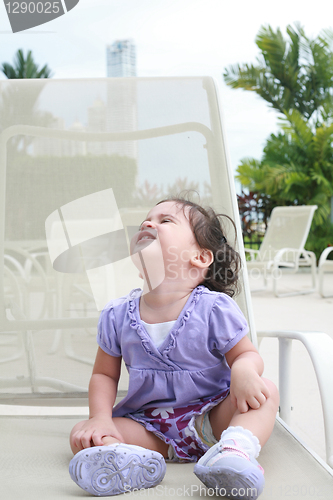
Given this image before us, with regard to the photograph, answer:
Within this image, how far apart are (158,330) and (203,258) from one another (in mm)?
191

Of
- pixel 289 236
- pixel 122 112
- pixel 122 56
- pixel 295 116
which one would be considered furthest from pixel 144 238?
pixel 122 56

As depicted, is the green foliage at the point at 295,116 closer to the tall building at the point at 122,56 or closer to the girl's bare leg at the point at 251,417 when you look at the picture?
the tall building at the point at 122,56

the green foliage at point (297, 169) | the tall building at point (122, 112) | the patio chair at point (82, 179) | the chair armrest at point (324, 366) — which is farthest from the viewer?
the green foliage at point (297, 169)

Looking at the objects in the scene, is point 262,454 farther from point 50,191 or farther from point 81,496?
point 50,191

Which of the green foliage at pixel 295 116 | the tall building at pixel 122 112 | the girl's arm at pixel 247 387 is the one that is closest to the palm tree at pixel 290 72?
the green foliage at pixel 295 116

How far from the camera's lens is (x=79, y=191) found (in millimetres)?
1336

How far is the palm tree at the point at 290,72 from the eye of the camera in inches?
342

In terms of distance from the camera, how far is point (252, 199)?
9.11 metres

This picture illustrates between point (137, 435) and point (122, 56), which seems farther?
point (122, 56)

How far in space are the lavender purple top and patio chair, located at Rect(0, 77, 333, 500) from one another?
9.5 inches

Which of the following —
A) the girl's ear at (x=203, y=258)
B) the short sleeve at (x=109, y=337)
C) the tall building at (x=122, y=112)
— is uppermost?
the tall building at (x=122, y=112)

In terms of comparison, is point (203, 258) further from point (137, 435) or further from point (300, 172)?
point (300, 172)

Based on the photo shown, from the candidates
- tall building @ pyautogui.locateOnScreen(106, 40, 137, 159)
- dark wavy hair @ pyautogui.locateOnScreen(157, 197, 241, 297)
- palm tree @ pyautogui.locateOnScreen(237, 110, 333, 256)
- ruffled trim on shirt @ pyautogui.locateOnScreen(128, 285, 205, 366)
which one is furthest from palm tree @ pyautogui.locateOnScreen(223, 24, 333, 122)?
ruffled trim on shirt @ pyautogui.locateOnScreen(128, 285, 205, 366)

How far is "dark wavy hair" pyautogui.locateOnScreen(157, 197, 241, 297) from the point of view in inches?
40.3
